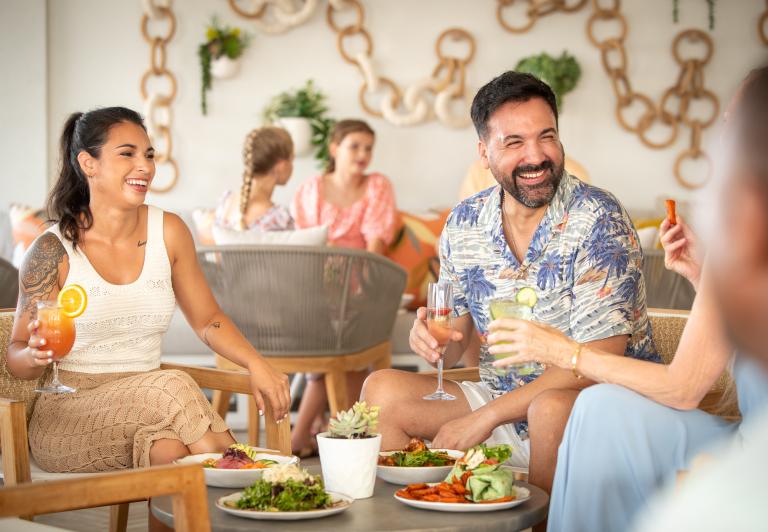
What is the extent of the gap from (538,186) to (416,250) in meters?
3.24

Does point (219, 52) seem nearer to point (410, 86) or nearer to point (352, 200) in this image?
point (410, 86)

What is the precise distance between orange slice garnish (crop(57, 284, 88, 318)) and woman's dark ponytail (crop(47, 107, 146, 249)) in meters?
0.23

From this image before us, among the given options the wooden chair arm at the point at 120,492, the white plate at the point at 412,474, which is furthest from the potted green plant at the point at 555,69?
the wooden chair arm at the point at 120,492

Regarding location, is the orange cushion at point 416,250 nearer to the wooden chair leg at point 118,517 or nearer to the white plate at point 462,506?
the wooden chair leg at point 118,517

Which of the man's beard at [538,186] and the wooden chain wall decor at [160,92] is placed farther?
the wooden chain wall decor at [160,92]

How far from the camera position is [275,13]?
626 centimetres

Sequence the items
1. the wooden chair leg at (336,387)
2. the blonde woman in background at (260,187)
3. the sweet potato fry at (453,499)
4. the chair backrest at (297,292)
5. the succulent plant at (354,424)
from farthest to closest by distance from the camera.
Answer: the blonde woman in background at (260,187) < the wooden chair leg at (336,387) < the chair backrest at (297,292) < the succulent plant at (354,424) < the sweet potato fry at (453,499)

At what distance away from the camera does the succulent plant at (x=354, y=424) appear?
73.4 inches

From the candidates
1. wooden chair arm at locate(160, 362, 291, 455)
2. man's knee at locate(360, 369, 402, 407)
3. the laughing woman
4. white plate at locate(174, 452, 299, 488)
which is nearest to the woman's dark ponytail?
the laughing woman

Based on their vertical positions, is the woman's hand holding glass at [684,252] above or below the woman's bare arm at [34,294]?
above

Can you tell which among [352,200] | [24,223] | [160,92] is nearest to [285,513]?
[352,200]

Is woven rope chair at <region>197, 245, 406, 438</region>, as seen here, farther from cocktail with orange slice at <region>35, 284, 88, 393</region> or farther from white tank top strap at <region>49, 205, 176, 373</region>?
cocktail with orange slice at <region>35, 284, 88, 393</region>

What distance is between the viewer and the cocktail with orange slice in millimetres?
2236

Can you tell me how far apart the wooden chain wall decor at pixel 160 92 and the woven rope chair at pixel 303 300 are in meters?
2.50
